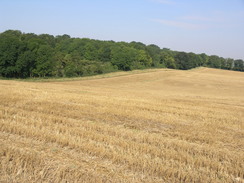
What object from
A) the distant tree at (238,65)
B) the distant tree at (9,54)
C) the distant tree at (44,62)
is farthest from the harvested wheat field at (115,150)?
the distant tree at (238,65)

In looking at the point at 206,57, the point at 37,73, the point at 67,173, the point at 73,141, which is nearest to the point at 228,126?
the point at 73,141

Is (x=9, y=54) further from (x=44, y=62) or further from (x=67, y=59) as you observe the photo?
(x=67, y=59)

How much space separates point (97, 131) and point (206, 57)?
452 ft

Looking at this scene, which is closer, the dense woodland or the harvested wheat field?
the harvested wheat field

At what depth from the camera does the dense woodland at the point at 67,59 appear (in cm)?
5778

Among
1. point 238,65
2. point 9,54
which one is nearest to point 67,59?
point 9,54

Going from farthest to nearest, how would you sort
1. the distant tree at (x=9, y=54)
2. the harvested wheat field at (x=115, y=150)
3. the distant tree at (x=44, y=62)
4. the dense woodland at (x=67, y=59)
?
the distant tree at (x=44, y=62) < the dense woodland at (x=67, y=59) < the distant tree at (x=9, y=54) < the harvested wheat field at (x=115, y=150)

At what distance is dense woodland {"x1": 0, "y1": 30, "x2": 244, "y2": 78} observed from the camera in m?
57.8

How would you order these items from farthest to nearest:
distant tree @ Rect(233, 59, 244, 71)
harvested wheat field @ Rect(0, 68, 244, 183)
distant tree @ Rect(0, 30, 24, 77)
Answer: distant tree @ Rect(233, 59, 244, 71)
distant tree @ Rect(0, 30, 24, 77)
harvested wheat field @ Rect(0, 68, 244, 183)

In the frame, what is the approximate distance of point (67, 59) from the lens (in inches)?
2707

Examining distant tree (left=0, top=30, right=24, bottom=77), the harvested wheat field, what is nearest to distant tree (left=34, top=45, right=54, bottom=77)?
distant tree (left=0, top=30, right=24, bottom=77)

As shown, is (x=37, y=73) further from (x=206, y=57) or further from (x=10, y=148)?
(x=206, y=57)

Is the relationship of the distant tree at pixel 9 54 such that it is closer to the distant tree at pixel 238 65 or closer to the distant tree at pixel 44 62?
the distant tree at pixel 44 62

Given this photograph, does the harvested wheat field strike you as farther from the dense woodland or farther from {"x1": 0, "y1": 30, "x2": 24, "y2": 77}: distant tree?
the dense woodland
